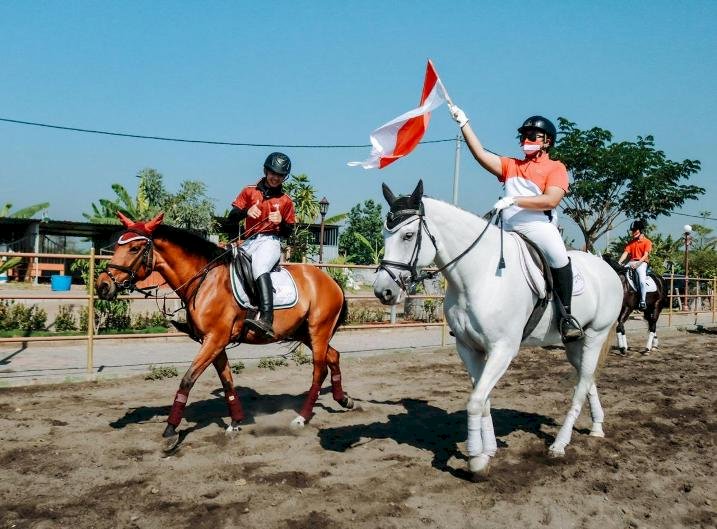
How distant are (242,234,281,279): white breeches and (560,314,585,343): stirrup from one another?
289 cm

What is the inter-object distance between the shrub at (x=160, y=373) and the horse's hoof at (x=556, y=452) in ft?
18.2

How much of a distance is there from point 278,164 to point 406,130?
4.98ft

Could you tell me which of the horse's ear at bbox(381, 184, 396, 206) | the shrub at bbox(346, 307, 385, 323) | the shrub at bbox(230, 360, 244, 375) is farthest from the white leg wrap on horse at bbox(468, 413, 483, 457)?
the shrub at bbox(346, 307, 385, 323)

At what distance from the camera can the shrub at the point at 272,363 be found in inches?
361

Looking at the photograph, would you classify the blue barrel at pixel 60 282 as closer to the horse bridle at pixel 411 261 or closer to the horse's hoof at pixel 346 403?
the horse's hoof at pixel 346 403

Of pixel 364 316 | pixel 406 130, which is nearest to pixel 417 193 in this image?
pixel 406 130

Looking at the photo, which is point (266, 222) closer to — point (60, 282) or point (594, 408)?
point (594, 408)

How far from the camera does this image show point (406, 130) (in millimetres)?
4820

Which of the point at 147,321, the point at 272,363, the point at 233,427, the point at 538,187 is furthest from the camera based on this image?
the point at 147,321

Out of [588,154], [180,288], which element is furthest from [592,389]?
[588,154]

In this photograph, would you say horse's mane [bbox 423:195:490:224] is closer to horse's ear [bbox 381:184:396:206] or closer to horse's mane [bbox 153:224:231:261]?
horse's ear [bbox 381:184:396:206]

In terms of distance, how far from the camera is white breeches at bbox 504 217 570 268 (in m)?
4.71

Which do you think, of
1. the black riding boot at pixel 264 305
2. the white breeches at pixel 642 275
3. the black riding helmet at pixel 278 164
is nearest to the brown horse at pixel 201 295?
the black riding boot at pixel 264 305

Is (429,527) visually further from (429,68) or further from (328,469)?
(429,68)
